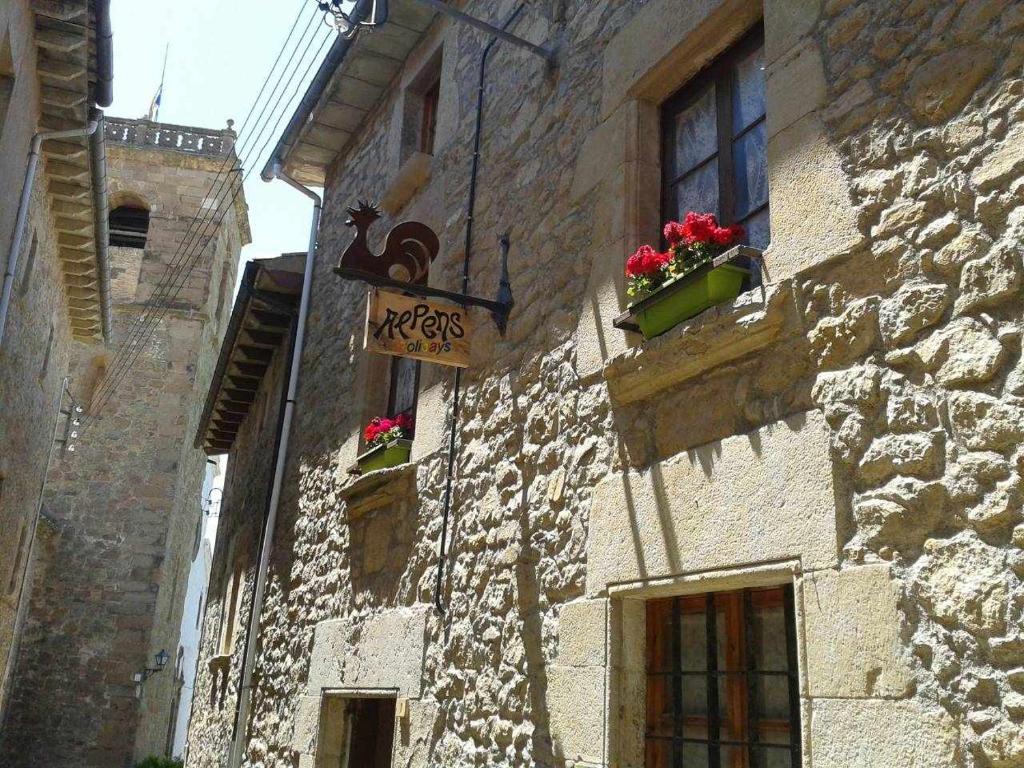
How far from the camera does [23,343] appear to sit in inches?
390

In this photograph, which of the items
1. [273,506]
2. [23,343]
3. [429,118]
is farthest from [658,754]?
[23,343]

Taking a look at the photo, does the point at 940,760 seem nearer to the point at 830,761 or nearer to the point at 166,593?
the point at 830,761

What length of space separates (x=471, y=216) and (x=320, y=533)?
2.53 m

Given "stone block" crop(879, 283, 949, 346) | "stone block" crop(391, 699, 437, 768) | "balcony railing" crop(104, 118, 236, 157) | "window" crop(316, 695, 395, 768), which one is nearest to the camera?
"stone block" crop(879, 283, 949, 346)

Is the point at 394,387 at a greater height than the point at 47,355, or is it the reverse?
the point at 47,355

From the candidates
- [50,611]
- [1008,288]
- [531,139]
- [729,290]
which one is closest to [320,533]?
[531,139]

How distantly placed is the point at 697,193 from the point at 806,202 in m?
0.88

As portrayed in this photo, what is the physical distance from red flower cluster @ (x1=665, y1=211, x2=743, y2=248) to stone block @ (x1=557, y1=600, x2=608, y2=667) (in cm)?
135

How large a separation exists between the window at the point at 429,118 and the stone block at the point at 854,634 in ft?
17.1

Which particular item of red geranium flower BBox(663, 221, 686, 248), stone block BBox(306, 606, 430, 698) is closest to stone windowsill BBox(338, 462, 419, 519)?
stone block BBox(306, 606, 430, 698)

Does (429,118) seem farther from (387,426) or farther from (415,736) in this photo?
(415,736)

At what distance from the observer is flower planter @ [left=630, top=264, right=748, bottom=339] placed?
3451mm

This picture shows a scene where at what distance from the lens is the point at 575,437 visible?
13.7 ft

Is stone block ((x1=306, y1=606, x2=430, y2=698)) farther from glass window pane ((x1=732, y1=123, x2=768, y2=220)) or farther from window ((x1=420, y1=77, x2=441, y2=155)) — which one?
window ((x1=420, y1=77, x2=441, y2=155))
